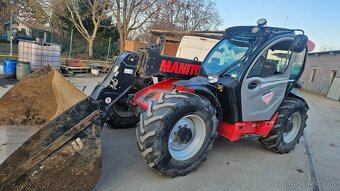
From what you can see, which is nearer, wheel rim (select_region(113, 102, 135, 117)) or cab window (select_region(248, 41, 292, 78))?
cab window (select_region(248, 41, 292, 78))

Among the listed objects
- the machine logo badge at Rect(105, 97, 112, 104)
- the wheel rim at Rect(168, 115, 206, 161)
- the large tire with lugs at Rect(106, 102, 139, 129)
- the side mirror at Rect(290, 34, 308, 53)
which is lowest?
the large tire with lugs at Rect(106, 102, 139, 129)

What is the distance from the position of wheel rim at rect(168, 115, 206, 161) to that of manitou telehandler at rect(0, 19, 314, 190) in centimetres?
1

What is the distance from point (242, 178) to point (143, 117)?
1.70 m

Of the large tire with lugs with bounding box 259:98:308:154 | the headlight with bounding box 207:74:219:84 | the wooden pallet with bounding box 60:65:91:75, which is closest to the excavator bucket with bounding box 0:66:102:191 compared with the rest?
the headlight with bounding box 207:74:219:84

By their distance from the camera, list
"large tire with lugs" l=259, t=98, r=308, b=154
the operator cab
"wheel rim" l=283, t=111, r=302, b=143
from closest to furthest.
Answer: the operator cab < "large tire with lugs" l=259, t=98, r=308, b=154 < "wheel rim" l=283, t=111, r=302, b=143

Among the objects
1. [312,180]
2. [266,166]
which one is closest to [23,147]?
[266,166]

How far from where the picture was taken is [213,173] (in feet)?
12.1

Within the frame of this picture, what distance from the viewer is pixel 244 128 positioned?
403cm

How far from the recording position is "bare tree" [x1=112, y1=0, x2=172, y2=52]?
18047 mm

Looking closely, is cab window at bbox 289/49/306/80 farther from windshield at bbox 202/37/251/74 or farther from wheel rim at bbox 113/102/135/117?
wheel rim at bbox 113/102/135/117

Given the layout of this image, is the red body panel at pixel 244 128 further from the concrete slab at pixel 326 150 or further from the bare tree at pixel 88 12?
the bare tree at pixel 88 12

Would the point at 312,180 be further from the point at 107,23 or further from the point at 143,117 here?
the point at 107,23

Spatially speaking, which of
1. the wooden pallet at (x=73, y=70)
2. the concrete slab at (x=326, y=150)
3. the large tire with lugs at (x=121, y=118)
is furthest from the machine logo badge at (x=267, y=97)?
the wooden pallet at (x=73, y=70)

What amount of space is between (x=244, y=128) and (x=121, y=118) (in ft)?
7.11
